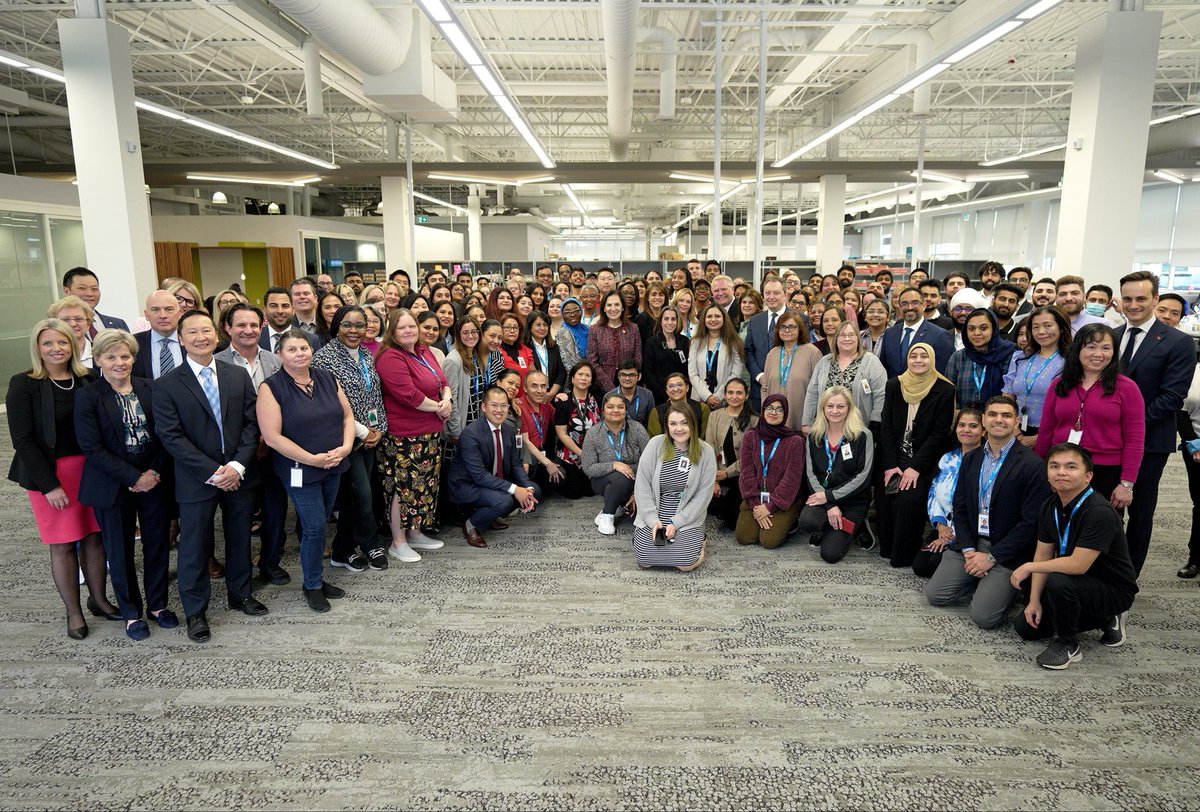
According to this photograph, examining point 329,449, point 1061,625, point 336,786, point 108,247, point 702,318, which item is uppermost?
point 108,247

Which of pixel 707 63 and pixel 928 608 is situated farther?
pixel 707 63

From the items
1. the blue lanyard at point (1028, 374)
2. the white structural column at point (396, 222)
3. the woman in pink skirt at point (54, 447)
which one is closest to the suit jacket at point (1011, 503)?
the blue lanyard at point (1028, 374)

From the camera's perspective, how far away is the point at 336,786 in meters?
2.33

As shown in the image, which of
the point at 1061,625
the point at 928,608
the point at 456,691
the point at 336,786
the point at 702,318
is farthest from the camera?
the point at 702,318

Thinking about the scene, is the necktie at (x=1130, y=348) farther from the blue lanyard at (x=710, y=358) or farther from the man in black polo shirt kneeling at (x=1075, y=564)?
the blue lanyard at (x=710, y=358)

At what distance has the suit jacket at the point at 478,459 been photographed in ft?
14.9

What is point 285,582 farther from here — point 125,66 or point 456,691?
point 125,66

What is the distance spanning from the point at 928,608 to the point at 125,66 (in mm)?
8635

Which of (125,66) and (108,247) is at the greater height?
(125,66)

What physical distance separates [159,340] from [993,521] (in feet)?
15.5

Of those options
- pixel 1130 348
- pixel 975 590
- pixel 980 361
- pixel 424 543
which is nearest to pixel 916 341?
pixel 980 361

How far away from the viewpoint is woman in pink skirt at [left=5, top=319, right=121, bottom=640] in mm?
3002

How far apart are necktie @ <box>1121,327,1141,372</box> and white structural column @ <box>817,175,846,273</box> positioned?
445 inches

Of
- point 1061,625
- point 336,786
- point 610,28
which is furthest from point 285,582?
point 610,28
